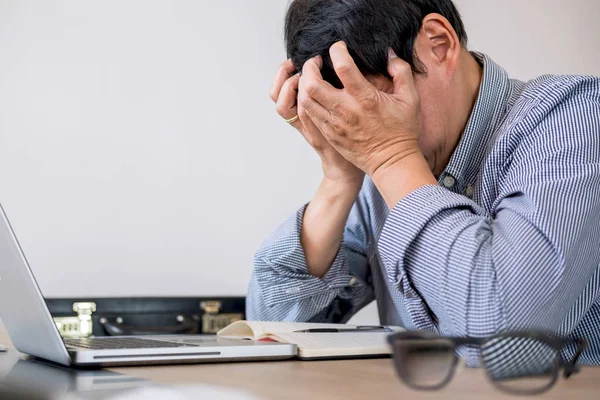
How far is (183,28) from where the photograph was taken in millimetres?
2070

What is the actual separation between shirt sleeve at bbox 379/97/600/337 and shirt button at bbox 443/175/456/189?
0.51 ft

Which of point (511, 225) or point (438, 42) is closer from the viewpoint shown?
point (511, 225)

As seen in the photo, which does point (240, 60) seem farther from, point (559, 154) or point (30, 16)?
point (559, 154)

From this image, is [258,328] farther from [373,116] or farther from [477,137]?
[477,137]

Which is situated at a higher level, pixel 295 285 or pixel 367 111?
pixel 367 111

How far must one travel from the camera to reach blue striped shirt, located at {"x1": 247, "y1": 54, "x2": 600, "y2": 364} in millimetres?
780

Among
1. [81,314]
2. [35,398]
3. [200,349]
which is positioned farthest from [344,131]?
[81,314]

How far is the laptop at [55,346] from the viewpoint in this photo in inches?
27.6

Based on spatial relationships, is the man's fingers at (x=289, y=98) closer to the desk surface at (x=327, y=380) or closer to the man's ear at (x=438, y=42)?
the man's ear at (x=438, y=42)

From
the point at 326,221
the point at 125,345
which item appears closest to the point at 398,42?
the point at 326,221

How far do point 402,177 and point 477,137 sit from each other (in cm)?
21

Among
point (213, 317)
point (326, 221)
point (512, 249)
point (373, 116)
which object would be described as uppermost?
point (373, 116)

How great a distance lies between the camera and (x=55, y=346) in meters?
0.72

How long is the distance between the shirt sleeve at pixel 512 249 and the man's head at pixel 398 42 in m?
0.19
